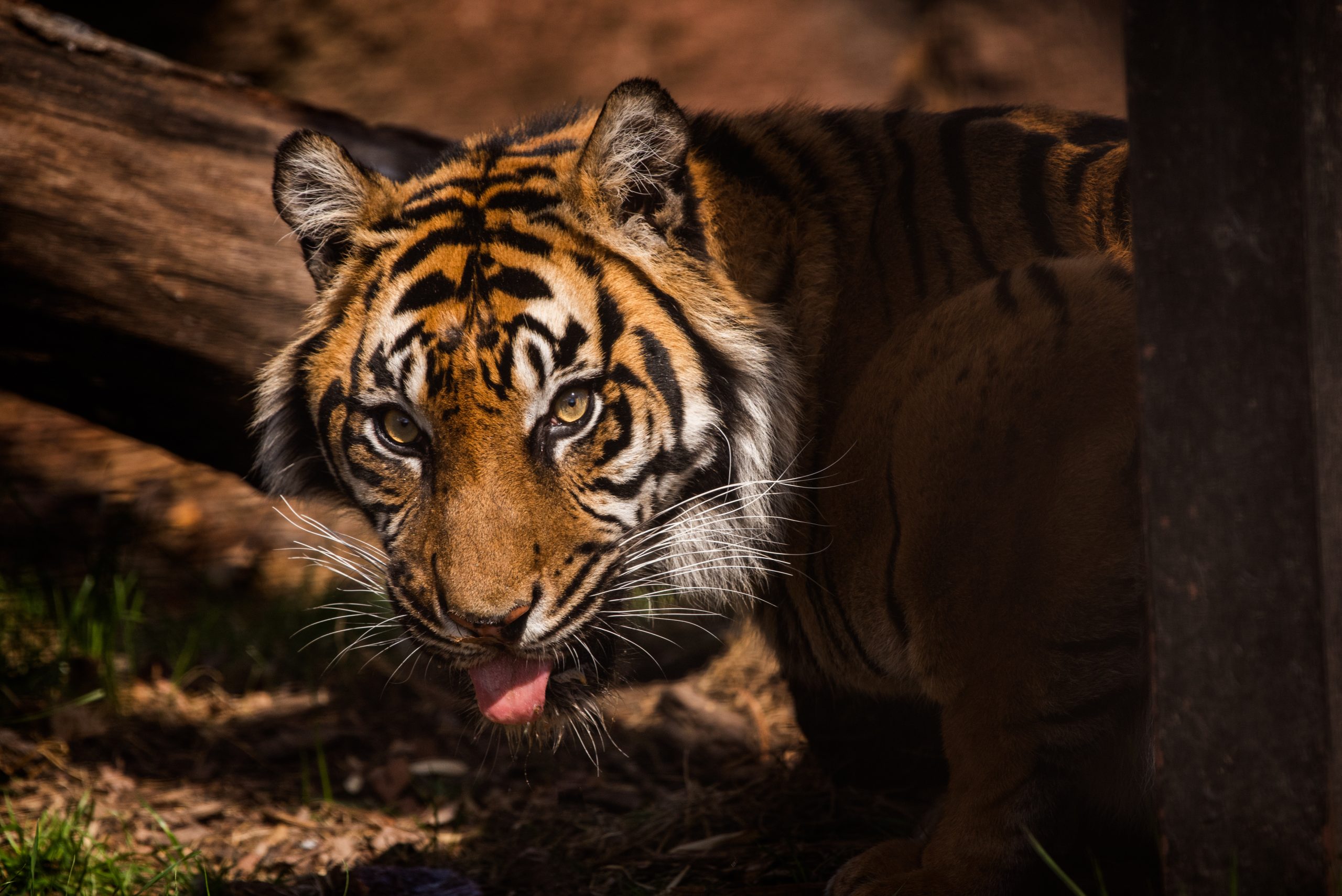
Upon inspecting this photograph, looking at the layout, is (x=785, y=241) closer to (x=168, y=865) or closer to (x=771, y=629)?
(x=771, y=629)

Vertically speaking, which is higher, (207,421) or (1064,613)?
(207,421)

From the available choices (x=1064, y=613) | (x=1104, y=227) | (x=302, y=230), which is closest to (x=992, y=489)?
(x=1064, y=613)

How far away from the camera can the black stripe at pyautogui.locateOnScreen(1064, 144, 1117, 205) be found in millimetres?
2201

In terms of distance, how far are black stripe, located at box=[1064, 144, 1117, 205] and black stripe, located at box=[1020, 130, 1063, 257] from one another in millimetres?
45

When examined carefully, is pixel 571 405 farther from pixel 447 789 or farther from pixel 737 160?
pixel 447 789

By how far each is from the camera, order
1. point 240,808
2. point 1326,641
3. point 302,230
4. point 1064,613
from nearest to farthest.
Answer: point 1326,641 < point 1064,613 < point 302,230 < point 240,808

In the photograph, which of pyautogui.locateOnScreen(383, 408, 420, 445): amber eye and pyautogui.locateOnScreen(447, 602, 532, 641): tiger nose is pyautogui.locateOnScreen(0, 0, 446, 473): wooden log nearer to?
pyautogui.locateOnScreen(383, 408, 420, 445): amber eye

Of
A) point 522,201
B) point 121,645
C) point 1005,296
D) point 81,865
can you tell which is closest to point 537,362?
point 522,201

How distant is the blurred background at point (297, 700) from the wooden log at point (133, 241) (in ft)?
0.35

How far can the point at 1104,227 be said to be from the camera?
7.05ft

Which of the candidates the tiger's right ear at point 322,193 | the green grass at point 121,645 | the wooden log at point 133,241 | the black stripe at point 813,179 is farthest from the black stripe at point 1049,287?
the green grass at point 121,645

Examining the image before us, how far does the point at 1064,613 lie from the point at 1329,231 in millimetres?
696

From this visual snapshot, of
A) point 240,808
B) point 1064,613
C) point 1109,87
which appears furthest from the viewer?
point 1109,87

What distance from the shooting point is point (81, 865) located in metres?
2.33
